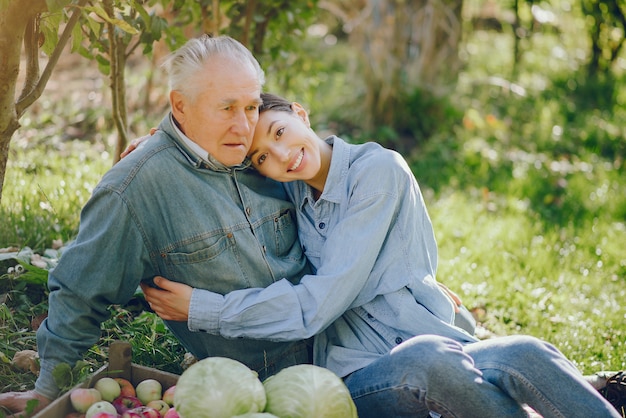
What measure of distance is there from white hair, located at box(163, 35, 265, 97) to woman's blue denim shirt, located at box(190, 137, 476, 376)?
59 centimetres

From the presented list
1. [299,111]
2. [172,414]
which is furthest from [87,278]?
[299,111]

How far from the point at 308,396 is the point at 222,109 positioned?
108 centimetres

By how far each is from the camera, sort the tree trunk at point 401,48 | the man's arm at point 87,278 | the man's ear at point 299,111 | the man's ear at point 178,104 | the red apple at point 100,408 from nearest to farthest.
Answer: the red apple at point 100,408, the man's arm at point 87,278, the man's ear at point 178,104, the man's ear at point 299,111, the tree trunk at point 401,48

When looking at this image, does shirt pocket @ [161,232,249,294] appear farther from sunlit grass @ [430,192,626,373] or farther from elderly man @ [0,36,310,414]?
sunlit grass @ [430,192,626,373]

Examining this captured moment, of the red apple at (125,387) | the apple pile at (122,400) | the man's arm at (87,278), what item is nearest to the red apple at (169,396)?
the apple pile at (122,400)

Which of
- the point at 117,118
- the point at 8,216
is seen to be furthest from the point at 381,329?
the point at 8,216

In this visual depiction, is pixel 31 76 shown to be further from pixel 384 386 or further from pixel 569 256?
pixel 569 256

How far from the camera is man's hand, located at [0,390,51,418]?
244 cm

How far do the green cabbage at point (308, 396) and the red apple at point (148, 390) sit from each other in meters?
0.51

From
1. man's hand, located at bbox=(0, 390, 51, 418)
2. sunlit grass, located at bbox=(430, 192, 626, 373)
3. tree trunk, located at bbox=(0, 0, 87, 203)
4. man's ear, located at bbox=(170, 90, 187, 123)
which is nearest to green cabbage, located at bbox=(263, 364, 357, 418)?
man's hand, located at bbox=(0, 390, 51, 418)

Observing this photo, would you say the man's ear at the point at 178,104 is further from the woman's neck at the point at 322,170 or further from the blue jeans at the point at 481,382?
the blue jeans at the point at 481,382

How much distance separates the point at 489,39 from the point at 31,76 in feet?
33.6

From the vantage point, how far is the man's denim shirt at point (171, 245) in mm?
2521

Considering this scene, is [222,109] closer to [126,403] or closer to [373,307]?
[373,307]
